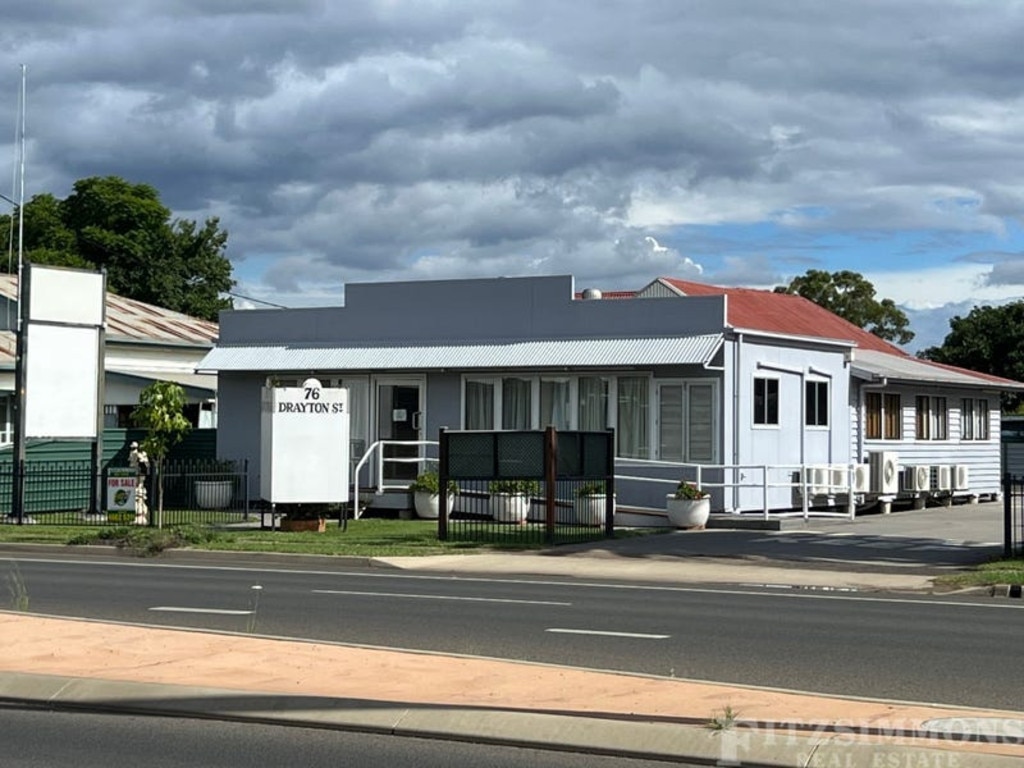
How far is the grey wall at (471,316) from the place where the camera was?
31.1m

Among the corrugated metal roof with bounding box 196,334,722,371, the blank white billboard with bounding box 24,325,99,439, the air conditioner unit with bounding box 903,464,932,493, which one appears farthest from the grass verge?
the blank white billboard with bounding box 24,325,99,439

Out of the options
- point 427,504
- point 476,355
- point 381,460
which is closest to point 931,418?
point 476,355

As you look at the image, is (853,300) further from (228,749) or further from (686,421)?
(228,749)

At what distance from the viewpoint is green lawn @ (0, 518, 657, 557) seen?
80.2 ft

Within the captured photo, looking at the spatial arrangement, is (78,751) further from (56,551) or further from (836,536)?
(836,536)

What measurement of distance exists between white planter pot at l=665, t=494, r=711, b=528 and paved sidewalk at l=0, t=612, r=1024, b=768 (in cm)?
1673

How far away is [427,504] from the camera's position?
3145cm

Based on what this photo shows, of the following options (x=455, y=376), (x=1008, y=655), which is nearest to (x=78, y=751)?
(x=1008, y=655)

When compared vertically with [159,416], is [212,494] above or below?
below

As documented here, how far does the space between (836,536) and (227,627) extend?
14.8m

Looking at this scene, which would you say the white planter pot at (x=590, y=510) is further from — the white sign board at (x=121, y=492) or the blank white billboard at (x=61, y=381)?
the blank white billboard at (x=61, y=381)

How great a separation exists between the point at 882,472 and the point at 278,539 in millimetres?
14980

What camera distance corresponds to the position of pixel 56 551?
25.7 metres

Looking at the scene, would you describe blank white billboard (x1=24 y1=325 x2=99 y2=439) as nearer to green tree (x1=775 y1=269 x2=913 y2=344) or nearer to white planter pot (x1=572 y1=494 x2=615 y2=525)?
white planter pot (x1=572 y1=494 x2=615 y2=525)
